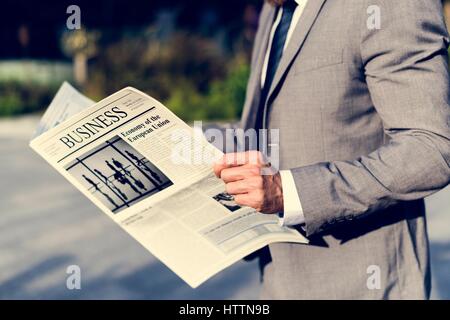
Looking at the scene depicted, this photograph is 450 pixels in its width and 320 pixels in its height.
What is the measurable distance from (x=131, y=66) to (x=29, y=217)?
8246 millimetres

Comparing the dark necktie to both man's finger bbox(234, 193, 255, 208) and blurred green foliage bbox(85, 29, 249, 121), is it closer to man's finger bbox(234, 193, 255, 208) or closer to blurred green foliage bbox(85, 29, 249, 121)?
man's finger bbox(234, 193, 255, 208)

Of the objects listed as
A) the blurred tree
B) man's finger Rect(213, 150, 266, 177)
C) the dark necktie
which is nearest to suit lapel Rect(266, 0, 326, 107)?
the dark necktie

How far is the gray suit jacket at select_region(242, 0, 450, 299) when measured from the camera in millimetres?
1598

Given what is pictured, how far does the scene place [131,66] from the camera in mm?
14320

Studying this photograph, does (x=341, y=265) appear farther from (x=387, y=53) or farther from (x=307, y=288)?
(x=387, y=53)

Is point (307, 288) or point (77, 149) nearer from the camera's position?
point (77, 149)

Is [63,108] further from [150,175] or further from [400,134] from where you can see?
[400,134]

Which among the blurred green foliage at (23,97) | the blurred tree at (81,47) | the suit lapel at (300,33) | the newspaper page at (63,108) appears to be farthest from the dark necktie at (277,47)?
the blurred tree at (81,47)

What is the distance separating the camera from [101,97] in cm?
1405

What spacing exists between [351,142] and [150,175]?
49 centimetres

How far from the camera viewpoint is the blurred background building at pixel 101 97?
488cm

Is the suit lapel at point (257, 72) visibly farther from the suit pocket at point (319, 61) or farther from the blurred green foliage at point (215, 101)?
the blurred green foliage at point (215, 101)

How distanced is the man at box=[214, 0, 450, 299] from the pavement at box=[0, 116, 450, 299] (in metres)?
2.69

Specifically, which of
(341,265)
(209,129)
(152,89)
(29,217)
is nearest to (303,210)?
(341,265)
